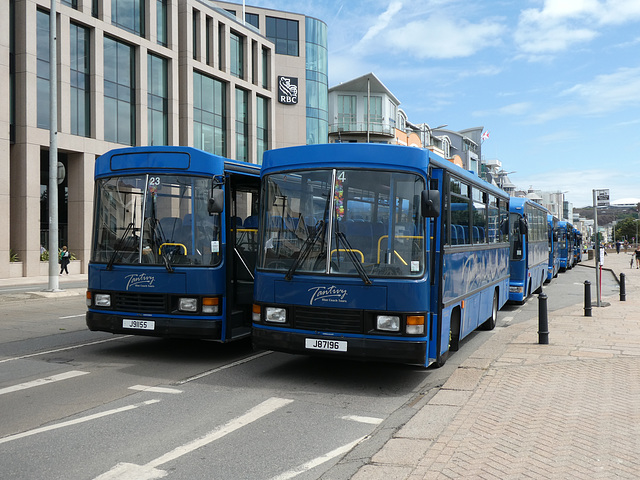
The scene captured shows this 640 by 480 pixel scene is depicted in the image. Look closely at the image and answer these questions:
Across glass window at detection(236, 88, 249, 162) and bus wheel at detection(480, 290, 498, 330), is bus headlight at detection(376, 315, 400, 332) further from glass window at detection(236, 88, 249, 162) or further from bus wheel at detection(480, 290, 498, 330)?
glass window at detection(236, 88, 249, 162)

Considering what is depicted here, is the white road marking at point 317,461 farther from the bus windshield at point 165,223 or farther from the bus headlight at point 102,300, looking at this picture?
the bus headlight at point 102,300

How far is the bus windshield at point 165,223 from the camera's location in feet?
28.2

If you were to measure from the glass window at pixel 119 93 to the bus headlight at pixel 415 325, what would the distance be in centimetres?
3287

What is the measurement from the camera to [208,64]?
147ft

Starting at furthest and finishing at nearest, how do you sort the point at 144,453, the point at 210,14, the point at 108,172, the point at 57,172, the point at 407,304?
the point at 210,14
the point at 57,172
the point at 108,172
the point at 407,304
the point at 144,453

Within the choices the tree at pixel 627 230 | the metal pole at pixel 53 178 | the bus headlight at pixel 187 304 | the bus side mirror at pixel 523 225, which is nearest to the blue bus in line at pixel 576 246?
the bus side mirror at pixel 523 225

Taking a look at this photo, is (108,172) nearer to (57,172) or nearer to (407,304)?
(407,304)

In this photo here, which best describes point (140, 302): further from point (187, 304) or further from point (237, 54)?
point (237, 54)

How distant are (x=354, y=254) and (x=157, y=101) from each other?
36.0 metres

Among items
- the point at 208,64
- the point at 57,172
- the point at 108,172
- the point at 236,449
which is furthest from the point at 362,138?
the point at 236,449

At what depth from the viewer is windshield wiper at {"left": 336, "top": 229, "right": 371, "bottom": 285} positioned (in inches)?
278

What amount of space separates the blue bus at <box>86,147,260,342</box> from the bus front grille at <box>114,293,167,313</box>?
1cm

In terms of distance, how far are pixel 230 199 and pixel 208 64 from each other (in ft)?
126

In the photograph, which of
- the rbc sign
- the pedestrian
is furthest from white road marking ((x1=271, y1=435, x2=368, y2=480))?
the rbc sign
